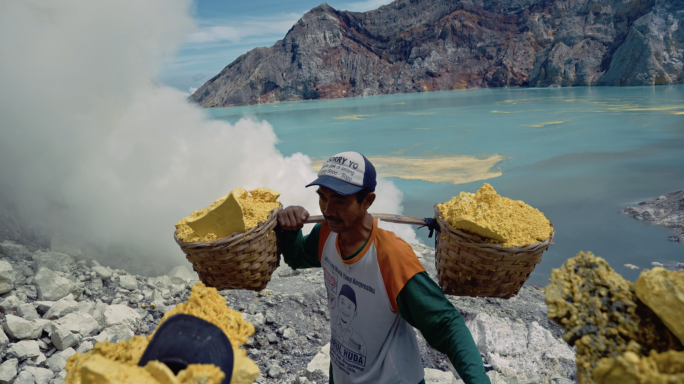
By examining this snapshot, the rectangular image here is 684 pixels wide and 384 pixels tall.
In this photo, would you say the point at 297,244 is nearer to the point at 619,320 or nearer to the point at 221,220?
the point at 221,220

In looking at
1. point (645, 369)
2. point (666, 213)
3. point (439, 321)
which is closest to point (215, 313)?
point (439, 321)

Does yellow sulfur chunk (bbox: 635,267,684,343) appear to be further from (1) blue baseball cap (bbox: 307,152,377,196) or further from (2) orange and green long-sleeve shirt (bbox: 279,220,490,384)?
(1) blue baseball cap (bbox: 307,152,377,196)

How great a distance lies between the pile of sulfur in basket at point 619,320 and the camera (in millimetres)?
551

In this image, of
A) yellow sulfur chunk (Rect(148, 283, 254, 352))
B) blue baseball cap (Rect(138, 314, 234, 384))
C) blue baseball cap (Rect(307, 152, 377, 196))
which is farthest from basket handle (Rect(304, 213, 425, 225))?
blue baseball cap (Rect(138, 314, 234, 384))

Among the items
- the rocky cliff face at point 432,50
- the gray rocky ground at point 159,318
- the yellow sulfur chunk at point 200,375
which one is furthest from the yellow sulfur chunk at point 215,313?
the rocky cliff face at point 432,50

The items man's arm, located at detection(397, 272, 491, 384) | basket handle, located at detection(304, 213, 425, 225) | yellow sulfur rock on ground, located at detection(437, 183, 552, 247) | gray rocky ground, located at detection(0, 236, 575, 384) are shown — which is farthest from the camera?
gray rocky ground, located at detection(0, 236, 575, 384)

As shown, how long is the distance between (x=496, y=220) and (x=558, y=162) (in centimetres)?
1444

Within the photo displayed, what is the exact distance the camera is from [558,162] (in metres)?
13.6

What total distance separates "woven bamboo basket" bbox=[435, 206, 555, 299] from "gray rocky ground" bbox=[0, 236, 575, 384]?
4.83 ft

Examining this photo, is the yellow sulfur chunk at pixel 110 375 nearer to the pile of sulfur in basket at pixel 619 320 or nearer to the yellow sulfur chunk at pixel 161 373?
the yellow sulfur chunk at pixel 161 373

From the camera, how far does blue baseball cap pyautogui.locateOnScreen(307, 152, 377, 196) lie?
137cm

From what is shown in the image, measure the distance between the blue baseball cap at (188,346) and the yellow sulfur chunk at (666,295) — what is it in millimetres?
799

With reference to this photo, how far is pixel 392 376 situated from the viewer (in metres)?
1.39

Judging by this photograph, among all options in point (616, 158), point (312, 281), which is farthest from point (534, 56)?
point (312, 281)
